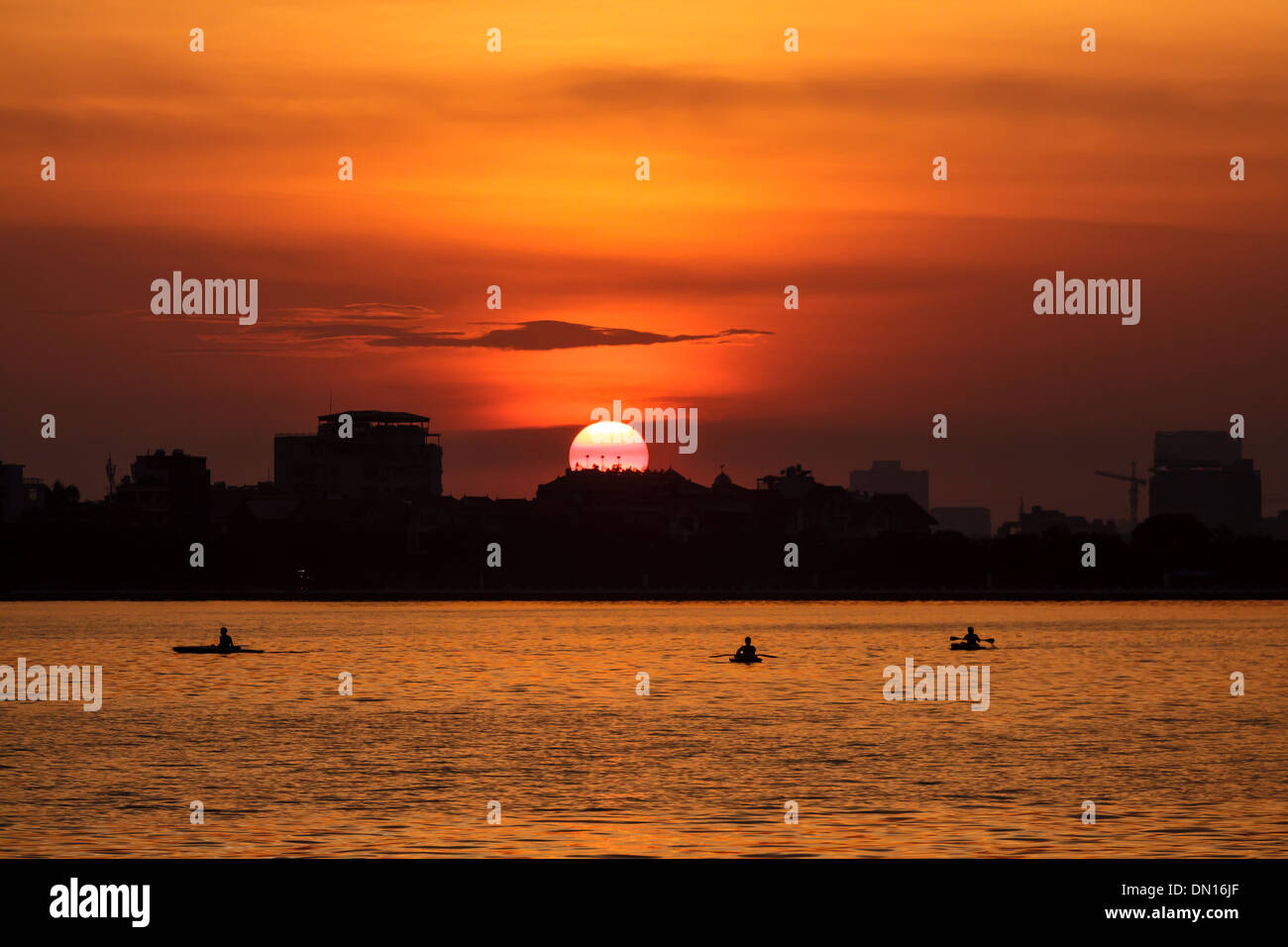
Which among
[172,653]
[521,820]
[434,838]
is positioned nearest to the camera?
[434,838]

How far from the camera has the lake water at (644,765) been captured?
42.3 m

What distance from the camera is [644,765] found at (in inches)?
2399

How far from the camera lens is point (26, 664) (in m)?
134

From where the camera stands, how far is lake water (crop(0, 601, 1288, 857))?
4231 centimetres

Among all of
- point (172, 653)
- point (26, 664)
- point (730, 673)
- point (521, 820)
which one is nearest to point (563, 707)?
point (730, 673)
